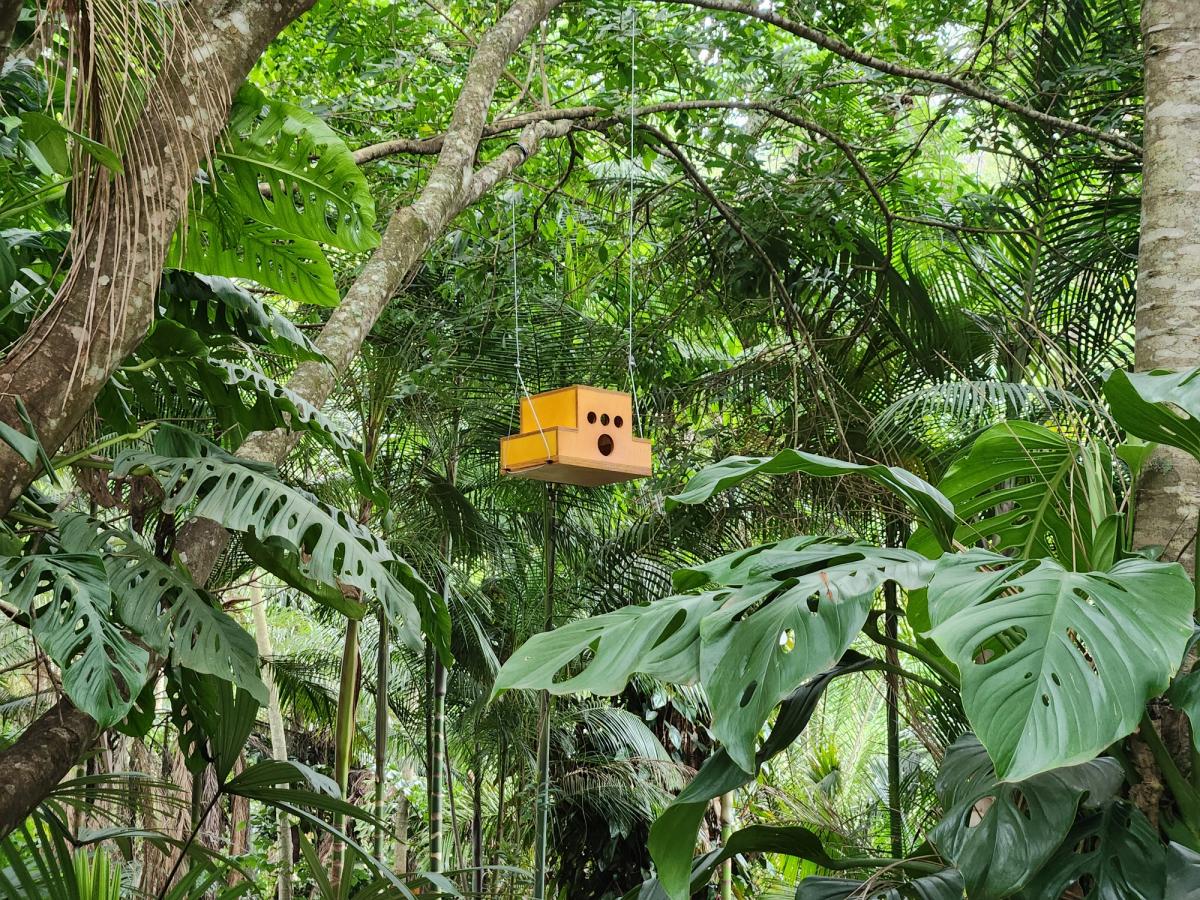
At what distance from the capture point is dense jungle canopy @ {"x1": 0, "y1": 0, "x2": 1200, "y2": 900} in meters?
1.36

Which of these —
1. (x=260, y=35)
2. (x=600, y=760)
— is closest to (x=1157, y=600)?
(x=260, y=35)

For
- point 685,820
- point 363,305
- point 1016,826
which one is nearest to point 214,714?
point 363,305

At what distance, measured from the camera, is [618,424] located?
3.05 metres

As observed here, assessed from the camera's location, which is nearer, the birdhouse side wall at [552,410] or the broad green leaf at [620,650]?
the broad green leaf at [620,650]

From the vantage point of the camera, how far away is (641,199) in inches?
166

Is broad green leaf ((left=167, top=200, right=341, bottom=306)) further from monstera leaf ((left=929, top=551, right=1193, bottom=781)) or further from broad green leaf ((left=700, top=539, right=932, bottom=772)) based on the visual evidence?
monstera leaf ((left=929, top=551, right=1193, bottom=781))

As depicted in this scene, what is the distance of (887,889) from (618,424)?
5.53 ft

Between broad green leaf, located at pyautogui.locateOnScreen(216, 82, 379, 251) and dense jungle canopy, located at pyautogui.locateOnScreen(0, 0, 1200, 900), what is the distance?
11mm

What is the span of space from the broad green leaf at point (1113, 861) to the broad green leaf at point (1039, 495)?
1.29 ft

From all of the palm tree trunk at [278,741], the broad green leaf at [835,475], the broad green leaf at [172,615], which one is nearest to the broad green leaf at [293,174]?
the broad green leaf at [172,615]

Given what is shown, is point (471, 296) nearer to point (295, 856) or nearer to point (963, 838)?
point (963, 838)

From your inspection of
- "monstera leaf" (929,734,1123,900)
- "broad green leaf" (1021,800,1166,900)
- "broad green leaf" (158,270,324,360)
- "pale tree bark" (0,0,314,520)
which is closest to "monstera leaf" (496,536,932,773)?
"monstera leaf" (929,734,1123,900)

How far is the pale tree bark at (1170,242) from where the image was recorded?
1782 mm

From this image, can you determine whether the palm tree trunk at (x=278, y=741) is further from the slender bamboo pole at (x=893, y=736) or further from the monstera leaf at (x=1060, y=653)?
the monstera leaf at (x=1060, y=653)
